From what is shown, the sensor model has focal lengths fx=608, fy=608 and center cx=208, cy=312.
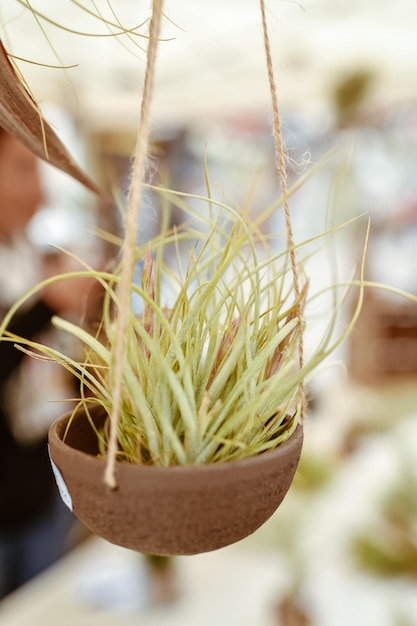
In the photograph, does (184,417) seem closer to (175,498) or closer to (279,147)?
(175,498)

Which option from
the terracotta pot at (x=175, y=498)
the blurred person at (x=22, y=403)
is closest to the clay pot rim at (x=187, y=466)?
the terracotta pot at (x=175, y=498)

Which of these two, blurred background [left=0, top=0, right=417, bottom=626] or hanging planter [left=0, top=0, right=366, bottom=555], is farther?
blurred background [left=0, top=0, right=417, bottom=626]

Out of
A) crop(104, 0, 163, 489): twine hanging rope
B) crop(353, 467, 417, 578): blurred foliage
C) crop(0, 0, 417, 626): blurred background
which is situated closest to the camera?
crop(104, 0, 163, 489): twine hanging rope

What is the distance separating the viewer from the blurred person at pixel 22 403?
1.10 metres

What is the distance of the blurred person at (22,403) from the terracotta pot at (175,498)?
0.76 m

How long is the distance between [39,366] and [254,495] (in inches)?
52.8

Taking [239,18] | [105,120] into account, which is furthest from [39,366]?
[105,120]

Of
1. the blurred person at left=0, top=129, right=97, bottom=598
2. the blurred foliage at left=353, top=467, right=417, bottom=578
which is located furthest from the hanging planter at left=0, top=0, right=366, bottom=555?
the blurred foliage at left=353, top=467, right=417, bottom=578

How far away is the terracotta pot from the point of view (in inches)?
10.6

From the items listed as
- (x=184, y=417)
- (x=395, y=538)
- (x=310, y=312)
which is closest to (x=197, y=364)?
(x=184, y=417)

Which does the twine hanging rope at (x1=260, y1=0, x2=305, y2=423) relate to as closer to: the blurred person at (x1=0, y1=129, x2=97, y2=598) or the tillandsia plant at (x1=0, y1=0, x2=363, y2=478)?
the tillandsia plant at (x1=0, y1=0, x2=363, y2=478)

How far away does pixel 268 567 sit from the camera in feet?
4.04

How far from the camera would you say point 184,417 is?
292mm

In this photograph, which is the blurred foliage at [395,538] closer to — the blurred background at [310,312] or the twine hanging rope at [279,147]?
the blurred background at [310,312]
